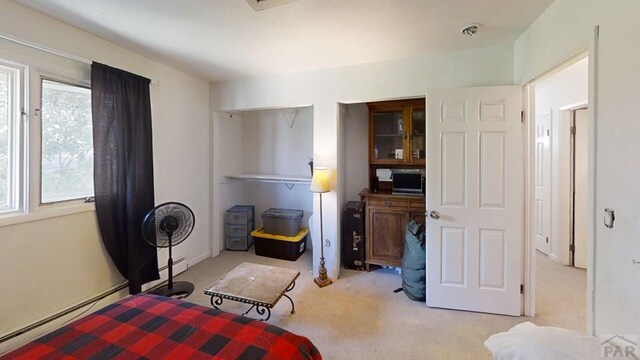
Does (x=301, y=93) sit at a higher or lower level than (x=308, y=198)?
higher

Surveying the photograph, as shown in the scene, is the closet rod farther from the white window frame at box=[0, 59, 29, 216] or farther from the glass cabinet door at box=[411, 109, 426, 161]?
the glass cabinet door at box=[411, 109, 426, 161]

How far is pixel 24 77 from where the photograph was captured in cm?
Answer: 188

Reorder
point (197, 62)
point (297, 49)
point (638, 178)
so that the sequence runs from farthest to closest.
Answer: point (197, 62), point (297, 49), point (638, 178)

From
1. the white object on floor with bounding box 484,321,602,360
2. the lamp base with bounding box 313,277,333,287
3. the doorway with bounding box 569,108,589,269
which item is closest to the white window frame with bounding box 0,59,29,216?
the lamp base with bounding box 313,277,333,287

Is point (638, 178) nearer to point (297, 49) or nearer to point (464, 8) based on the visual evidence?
point (464, 8)

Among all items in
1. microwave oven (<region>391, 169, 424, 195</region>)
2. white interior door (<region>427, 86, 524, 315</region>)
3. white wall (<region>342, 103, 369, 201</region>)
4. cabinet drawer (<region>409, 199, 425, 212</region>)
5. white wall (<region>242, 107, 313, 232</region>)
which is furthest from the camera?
white wall (<region>242, 107, 313, 232</region>)

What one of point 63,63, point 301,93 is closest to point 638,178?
point 301,93

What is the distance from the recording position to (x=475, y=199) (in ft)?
7.58

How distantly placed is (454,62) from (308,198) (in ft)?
7.96

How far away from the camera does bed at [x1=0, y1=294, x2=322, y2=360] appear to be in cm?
108

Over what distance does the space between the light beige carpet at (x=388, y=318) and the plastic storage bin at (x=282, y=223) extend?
69 centimetres

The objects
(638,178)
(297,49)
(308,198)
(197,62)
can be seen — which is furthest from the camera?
(308,198)

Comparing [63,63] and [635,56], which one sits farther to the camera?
[63,63]

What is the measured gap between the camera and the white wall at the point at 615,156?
1.13 meters
